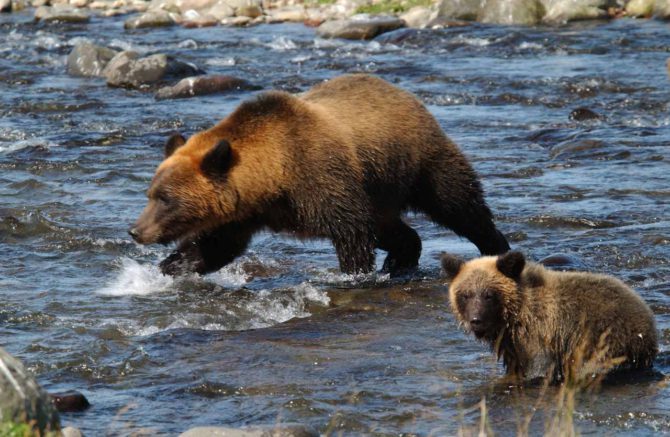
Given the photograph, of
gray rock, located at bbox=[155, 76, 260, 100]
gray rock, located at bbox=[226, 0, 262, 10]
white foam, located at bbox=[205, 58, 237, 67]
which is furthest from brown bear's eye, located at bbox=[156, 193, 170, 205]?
gray rock, located at bbox=[226, 0, 262, 10]

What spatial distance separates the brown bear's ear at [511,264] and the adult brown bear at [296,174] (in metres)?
2.10

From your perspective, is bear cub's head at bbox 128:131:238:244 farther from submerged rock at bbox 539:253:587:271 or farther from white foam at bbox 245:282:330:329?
submerged rock at bbox 539:253:587:271

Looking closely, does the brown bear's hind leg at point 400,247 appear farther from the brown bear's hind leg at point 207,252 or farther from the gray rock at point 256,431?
the gray rock at point 256,431

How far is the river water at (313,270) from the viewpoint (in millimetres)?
6480

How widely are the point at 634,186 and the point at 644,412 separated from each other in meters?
Result: 5.78

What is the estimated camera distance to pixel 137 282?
914 centimetres

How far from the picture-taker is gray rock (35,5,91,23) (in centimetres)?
2844

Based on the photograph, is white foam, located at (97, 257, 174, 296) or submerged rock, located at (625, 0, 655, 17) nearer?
white foam, located at (97, 257, 174, 296)

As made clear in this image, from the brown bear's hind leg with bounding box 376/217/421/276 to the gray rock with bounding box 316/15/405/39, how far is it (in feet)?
47.9

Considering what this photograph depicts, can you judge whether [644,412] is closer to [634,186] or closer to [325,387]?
[325,387]

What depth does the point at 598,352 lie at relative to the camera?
21.6 feet

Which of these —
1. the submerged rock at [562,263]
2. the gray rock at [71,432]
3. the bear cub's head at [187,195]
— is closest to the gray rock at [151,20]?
the bear cub's head at [187,195]


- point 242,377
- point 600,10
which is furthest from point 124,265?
point 600,10

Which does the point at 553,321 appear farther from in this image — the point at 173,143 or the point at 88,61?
the point at 88,61
